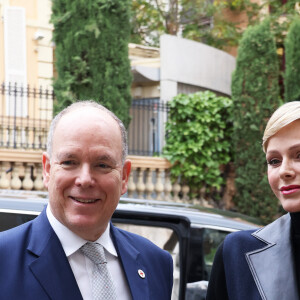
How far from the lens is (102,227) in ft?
7.42

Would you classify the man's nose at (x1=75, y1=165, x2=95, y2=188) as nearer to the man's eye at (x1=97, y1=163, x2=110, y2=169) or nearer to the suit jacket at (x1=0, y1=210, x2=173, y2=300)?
the man's eye at (x1=97, y1=163, x2=110, y2=169)

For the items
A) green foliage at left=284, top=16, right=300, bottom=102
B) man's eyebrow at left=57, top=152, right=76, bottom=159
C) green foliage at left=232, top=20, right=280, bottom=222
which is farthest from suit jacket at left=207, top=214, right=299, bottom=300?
green foliage at left=284, top=16, right=300, bottom=102

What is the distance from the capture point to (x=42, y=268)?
2137 mm

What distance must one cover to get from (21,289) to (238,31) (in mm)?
16922

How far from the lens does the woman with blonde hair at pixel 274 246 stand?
2.35m

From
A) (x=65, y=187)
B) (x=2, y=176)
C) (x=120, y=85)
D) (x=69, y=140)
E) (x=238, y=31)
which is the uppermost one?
(x=238, y=31)

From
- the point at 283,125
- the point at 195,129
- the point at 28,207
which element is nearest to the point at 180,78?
the point at 195,129

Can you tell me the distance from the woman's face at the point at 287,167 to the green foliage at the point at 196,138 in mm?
9415

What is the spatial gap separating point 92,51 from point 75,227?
923 centimetres

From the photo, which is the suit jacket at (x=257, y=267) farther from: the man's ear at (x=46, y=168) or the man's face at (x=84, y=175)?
the man's ear at (x=46, y=168)

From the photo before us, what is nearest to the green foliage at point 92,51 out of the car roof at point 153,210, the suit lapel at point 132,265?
the car roof at point 153,210

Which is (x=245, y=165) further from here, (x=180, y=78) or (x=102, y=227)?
(x=102, y=227)

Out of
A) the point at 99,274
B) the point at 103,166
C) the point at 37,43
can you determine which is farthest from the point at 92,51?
the point at 99,274

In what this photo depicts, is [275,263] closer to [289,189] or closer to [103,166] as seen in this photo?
[289,189]
